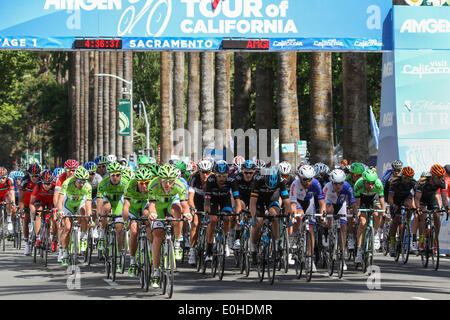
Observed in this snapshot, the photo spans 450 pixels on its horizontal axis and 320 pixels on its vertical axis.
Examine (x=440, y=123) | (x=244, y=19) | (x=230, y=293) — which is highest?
(x=244, y=19)

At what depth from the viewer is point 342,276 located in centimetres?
1714

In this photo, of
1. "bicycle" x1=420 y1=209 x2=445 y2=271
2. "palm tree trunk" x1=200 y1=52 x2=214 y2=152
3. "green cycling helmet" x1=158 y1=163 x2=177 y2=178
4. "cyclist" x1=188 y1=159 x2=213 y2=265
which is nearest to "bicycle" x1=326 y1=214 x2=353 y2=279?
"bicycle" x1=420 y1=209 x2=445 y2=271

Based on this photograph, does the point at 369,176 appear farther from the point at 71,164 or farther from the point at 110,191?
the point at 71,164

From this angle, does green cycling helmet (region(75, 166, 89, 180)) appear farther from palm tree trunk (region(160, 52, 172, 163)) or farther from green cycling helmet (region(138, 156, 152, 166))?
palm tree trunk (region(160, 52, 172, 163))

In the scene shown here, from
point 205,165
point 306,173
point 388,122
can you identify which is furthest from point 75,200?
point 388,122

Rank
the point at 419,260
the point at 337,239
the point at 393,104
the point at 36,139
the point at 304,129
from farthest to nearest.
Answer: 1. the point at 36,139
2. the point at 304,129
3. the point at 393,104
4. the point at 419,260
5. the point at 337,239

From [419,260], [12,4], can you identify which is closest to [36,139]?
[12,4]

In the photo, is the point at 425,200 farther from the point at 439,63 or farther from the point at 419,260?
the point at 439,63

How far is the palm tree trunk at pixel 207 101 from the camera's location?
39.4 meters

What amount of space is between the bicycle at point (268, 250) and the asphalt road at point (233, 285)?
0.21 metres

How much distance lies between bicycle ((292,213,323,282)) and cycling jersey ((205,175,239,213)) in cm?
158

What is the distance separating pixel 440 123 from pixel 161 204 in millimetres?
13927

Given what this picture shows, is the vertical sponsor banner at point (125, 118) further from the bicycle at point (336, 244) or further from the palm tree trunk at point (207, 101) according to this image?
the bicycle at point (336, 244)

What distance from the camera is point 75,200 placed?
1934cm
